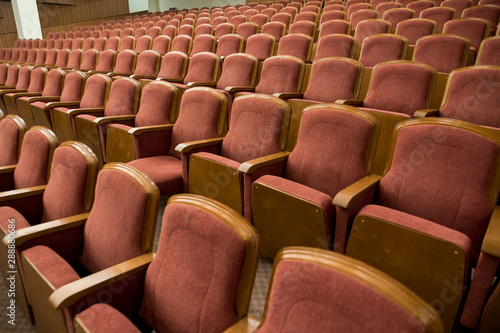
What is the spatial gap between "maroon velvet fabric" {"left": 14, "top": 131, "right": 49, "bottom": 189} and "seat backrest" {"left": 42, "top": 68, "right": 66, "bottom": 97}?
57 centimetres

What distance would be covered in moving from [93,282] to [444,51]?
0.68m

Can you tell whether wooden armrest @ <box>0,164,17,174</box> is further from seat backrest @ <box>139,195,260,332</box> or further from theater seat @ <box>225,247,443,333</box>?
Result: theater seat @ <box>225,247,443,333</box>

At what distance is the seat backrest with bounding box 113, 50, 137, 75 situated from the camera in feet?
3.35

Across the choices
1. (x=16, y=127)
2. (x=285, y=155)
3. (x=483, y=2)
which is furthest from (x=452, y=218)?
(x=483, y=2)

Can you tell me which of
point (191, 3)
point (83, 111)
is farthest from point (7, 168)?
point (191, 3)

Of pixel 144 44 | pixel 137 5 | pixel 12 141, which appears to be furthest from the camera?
pixel 137 5

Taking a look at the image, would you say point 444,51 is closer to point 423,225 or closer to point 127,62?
point 423,225

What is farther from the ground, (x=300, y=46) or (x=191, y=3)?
(x=191, y=3)

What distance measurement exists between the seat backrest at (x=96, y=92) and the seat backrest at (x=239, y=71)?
0.26 meters

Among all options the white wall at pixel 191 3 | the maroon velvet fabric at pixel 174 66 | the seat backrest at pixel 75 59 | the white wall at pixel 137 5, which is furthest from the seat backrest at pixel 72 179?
the white wall at pixel 137 5

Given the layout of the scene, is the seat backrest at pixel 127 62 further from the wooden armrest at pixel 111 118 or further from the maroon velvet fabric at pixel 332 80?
the maroon velvet fabric at pixel 332 80

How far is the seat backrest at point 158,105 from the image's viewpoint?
0.61m

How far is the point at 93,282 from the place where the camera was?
0.79ft

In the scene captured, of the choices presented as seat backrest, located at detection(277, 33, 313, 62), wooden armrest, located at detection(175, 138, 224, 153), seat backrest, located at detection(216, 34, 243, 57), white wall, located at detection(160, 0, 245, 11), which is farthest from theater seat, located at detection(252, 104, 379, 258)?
white wall, located at detection(160, 0, 245, 11)
